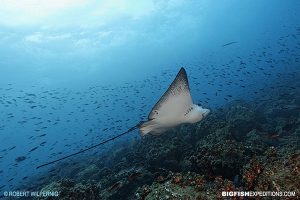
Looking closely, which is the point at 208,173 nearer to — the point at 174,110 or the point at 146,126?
the point at 174,110

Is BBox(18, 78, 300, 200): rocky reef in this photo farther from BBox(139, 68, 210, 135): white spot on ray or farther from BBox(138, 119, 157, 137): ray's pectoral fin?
BBox(138, 119, 157, 137): ray's pectoral fin

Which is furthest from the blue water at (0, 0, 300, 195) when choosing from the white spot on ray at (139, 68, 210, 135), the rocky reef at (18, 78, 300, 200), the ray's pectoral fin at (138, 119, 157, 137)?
the ray's pectoral fin at (138, 119, 157, 137)

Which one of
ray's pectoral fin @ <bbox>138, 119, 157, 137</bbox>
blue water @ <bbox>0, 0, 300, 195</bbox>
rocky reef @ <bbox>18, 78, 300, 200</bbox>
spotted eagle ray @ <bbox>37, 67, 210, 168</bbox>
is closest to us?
rocky reef @ <bbox>18, 78, 300, 200</bbox>

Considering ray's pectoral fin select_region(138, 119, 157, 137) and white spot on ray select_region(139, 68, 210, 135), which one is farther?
ray's pectoral fin select_region(138, 119, 157, 137)

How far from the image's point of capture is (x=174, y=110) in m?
5.88

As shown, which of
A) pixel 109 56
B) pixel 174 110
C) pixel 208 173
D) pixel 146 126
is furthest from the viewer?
pixel 109 56

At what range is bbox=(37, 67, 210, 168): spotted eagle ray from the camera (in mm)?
5664

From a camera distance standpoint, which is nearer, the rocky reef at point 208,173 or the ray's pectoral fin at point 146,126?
the rocky reef at point 208,173

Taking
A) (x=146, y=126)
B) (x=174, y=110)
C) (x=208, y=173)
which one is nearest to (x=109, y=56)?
(x=146, y=126)

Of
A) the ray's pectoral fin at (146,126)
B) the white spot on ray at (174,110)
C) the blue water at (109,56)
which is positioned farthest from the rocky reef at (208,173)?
the blue water at (109,56)

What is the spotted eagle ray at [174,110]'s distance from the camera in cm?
566

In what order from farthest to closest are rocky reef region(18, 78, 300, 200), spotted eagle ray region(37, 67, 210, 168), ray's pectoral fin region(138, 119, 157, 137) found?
ray's pectoral fin region(138, 119, 157, 137), spotted eagle ray region(37, 67, 210, 168), rocky reef region(18, 78, 300, 200)

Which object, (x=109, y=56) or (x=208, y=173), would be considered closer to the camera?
(x=208, y=173)

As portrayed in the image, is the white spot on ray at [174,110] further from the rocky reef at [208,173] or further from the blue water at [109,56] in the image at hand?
the blue water at [109,56]
